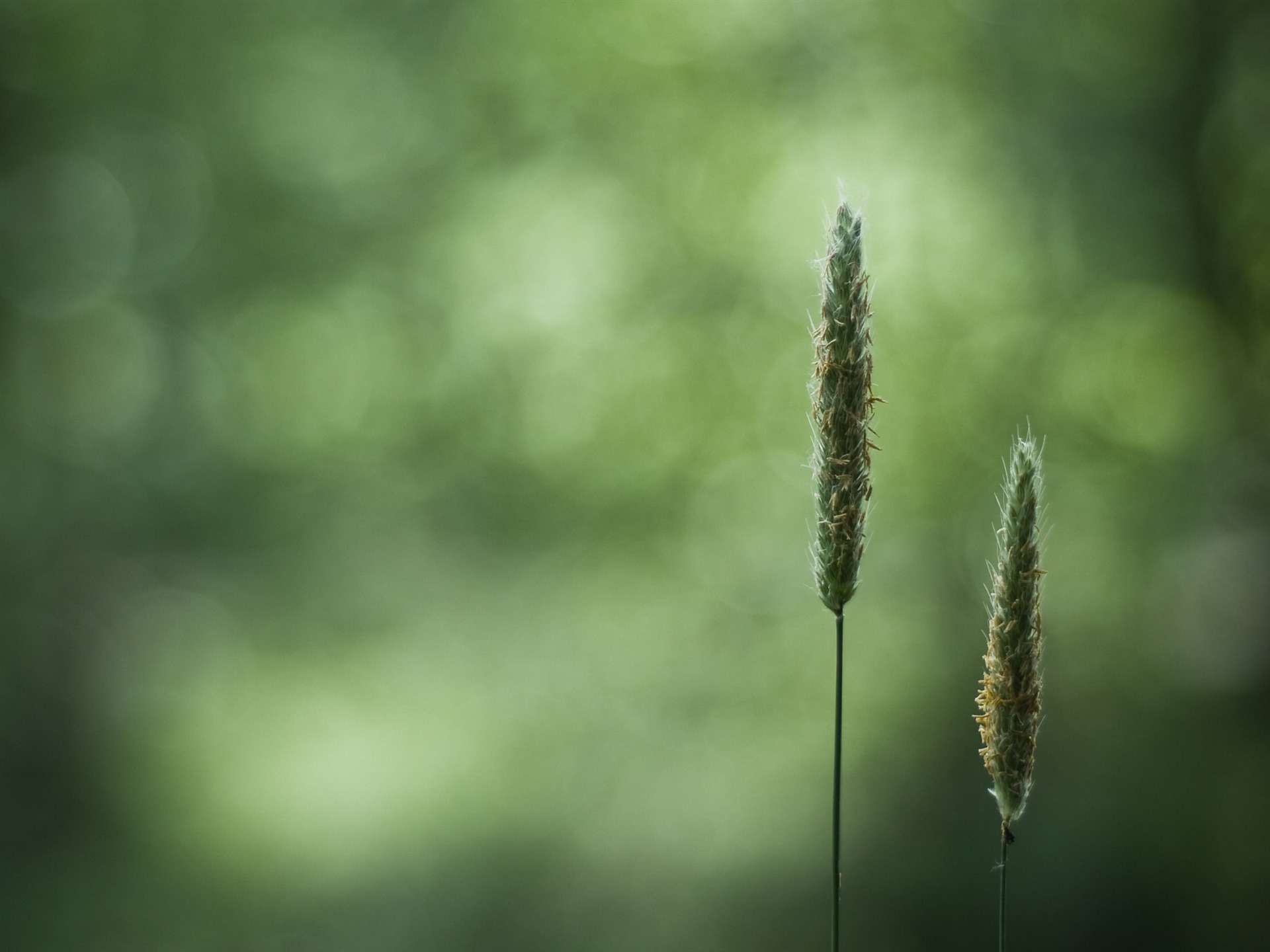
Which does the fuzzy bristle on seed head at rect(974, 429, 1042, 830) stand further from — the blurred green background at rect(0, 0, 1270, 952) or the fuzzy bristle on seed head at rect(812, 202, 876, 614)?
the blurred green background at rect(0, 0, 1270, 952)

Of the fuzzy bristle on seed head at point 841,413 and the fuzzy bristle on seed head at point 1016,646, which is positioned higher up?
the fuzzy bristle on seed head at point 841,413

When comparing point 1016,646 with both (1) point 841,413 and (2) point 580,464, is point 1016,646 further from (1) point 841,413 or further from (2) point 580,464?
(2) point 580,464

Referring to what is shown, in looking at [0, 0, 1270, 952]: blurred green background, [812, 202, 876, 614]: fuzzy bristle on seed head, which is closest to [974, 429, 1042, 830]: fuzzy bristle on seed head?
[812, 202, 876, 614]: fuzzy bristle on seed head

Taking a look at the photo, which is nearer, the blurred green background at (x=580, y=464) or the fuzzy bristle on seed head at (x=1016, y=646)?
the fuzzy bristle on seed head at (x=1016, y=646)

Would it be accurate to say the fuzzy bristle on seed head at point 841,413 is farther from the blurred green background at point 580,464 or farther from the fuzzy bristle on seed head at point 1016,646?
the blurred green background at point 580,464

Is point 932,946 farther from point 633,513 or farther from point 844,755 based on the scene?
point 633,513

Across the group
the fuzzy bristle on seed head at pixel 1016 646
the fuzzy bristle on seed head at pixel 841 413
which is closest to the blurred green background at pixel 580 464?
the fuzzy bristle on seed head at pixel 1016 646

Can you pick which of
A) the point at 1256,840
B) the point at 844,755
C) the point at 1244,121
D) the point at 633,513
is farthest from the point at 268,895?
the point at 1244,121
